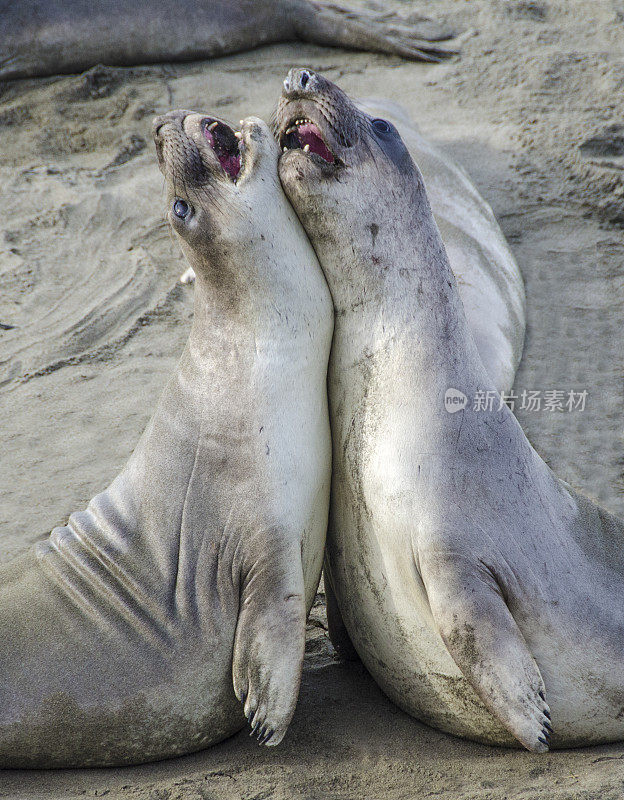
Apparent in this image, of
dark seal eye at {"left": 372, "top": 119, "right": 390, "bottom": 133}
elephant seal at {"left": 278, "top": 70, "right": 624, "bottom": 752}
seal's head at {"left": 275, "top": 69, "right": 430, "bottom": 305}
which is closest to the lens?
elephant seal at {"left": 278, "top": 70, "right": 624, "bottom": 752}

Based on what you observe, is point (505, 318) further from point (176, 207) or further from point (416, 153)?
point (176, 207)

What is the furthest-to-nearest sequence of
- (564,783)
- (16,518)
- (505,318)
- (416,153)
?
(416,153) → (505,318) → (16,518) → (564,783)

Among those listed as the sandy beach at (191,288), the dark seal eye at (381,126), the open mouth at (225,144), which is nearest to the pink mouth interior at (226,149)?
the open mouth at (225,144)

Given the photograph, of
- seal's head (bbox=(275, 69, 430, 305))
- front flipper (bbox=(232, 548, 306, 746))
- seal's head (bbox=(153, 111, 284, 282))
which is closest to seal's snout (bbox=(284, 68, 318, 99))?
seal's head (bbox=(275, 69, 430, 305))

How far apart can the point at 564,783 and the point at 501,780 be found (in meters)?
0.17

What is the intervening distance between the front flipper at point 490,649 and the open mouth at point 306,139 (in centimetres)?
136

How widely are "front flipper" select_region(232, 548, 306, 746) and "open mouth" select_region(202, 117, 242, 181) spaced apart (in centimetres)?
125

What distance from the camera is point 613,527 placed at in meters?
3.14

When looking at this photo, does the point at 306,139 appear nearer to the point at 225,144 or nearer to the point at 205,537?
the point at 225,144

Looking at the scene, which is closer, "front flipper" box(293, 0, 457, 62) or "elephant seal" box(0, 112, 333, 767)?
"elephant seal" box(0, 112, 333, 767)

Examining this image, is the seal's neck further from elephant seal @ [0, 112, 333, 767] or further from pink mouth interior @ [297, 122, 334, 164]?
pink mouth interior @ [297, 122, 334, 164]

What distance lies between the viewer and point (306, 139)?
319 cm

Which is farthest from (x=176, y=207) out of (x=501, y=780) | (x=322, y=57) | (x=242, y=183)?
(x=322, y=57)

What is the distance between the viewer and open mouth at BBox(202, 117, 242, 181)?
10.3ft
